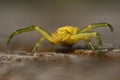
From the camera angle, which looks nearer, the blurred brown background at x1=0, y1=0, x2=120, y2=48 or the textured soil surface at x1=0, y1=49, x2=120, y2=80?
the textured soil surface at x1=0, y1=49, x2=120, y2=80

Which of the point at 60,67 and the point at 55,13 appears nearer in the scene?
the point at 60,67

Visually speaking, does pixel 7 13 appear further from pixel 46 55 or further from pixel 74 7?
pixel 46 55

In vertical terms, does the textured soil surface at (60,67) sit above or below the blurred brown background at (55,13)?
below

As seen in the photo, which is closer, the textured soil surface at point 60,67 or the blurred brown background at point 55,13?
the textured soil surface at point 60,67

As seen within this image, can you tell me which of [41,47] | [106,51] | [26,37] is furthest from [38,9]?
[106,51]

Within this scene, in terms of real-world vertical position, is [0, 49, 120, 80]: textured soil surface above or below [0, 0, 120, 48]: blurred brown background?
below

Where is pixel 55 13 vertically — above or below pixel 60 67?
above
